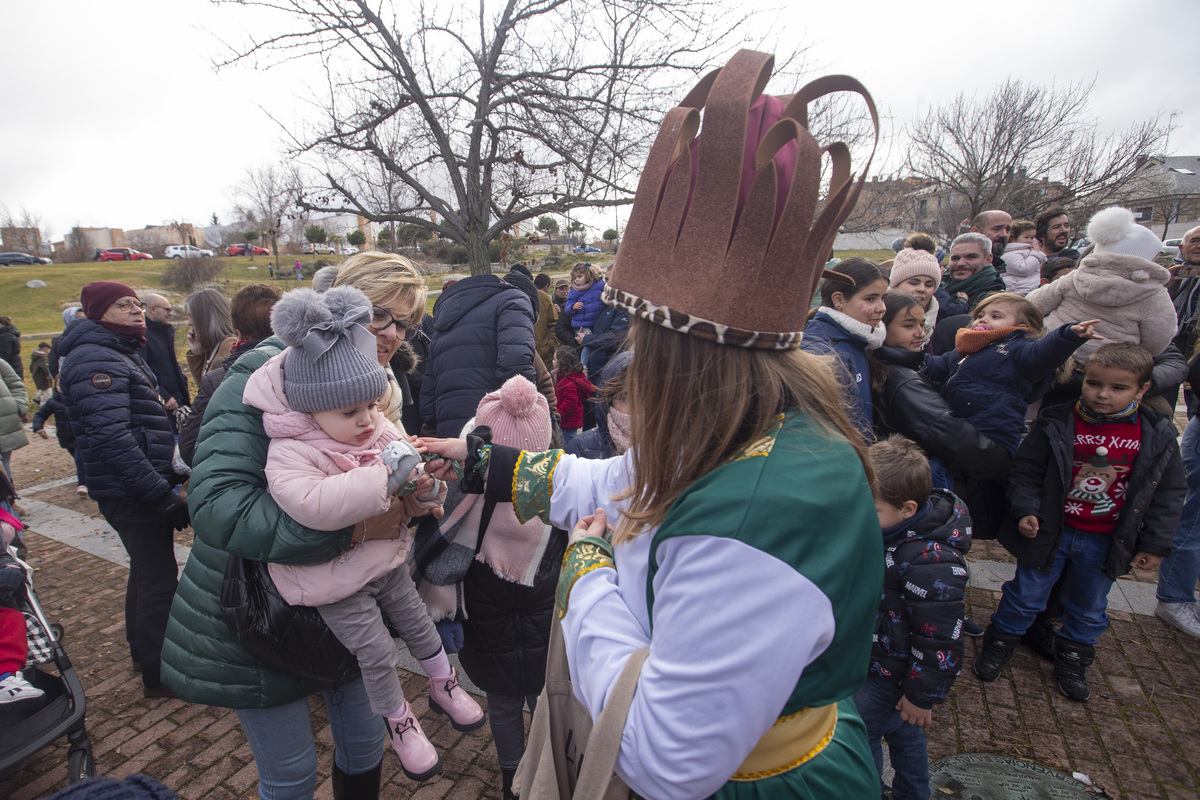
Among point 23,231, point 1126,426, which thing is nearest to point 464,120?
point 1126,426

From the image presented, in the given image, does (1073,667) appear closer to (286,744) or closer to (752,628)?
(752,628)

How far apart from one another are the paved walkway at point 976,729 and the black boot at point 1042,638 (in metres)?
0.07

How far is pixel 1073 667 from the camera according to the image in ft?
10.3

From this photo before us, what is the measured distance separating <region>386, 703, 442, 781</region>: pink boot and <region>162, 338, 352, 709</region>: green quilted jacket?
0.39 metres

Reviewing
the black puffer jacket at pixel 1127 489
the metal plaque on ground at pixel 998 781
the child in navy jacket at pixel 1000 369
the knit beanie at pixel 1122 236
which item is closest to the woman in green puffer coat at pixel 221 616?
the metal plaque on ground at pixel 998 781

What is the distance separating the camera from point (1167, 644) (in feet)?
11.4

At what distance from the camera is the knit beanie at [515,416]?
2174 mm

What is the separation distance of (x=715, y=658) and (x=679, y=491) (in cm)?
32

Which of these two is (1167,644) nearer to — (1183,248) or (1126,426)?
(1126,426)

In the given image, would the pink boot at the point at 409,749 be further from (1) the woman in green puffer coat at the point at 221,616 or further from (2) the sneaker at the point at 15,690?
(2) the sneaker at the point at 15,690

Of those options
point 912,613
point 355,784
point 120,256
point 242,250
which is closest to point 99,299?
point 355,784

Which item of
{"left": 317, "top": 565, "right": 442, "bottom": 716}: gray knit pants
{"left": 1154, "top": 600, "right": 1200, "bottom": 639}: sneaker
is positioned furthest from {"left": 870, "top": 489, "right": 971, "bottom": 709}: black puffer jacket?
{"left": 1154, "top": 600, "right": 1200, "bottom": 639}: sneaker

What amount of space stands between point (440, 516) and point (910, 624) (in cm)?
202

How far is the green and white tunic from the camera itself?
35.1 inches
